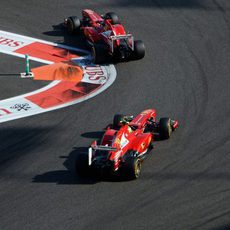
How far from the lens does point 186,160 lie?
20.2 metres

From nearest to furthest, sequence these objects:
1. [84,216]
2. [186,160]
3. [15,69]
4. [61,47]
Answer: [84,216], [186,160], [15,69], [61,47]

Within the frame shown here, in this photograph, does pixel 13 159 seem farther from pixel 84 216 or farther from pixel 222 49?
pixel 222 49

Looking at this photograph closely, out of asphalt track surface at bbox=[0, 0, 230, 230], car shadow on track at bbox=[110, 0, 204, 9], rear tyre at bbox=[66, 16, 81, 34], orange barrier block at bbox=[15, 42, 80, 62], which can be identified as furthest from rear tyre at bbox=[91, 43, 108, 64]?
car shadow on track at bbox=[110, 0, 204, 9]

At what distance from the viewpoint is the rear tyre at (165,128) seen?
834 inches

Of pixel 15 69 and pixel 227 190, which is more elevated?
pixel 15 69

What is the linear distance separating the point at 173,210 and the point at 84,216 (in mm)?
2250

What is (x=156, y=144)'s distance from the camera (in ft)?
69.5

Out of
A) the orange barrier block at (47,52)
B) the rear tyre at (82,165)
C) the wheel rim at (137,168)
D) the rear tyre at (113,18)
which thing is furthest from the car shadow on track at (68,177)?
the rear tyre at (113,18)

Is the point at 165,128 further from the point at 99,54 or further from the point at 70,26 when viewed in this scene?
the point at 70,26

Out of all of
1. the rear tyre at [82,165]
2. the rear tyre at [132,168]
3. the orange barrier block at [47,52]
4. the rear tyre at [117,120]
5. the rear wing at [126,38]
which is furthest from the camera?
the orange barrier block at [47,52]

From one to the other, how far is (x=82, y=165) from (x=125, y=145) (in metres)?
1.47

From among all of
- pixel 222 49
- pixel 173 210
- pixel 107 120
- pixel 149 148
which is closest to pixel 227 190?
pixel 173 210

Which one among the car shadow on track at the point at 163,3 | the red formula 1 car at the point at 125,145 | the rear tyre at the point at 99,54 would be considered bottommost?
the red formula 1 car at the point at 125,145

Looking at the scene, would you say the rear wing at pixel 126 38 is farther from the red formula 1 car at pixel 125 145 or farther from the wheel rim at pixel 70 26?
the red formula 1 car at pixel 125 145
